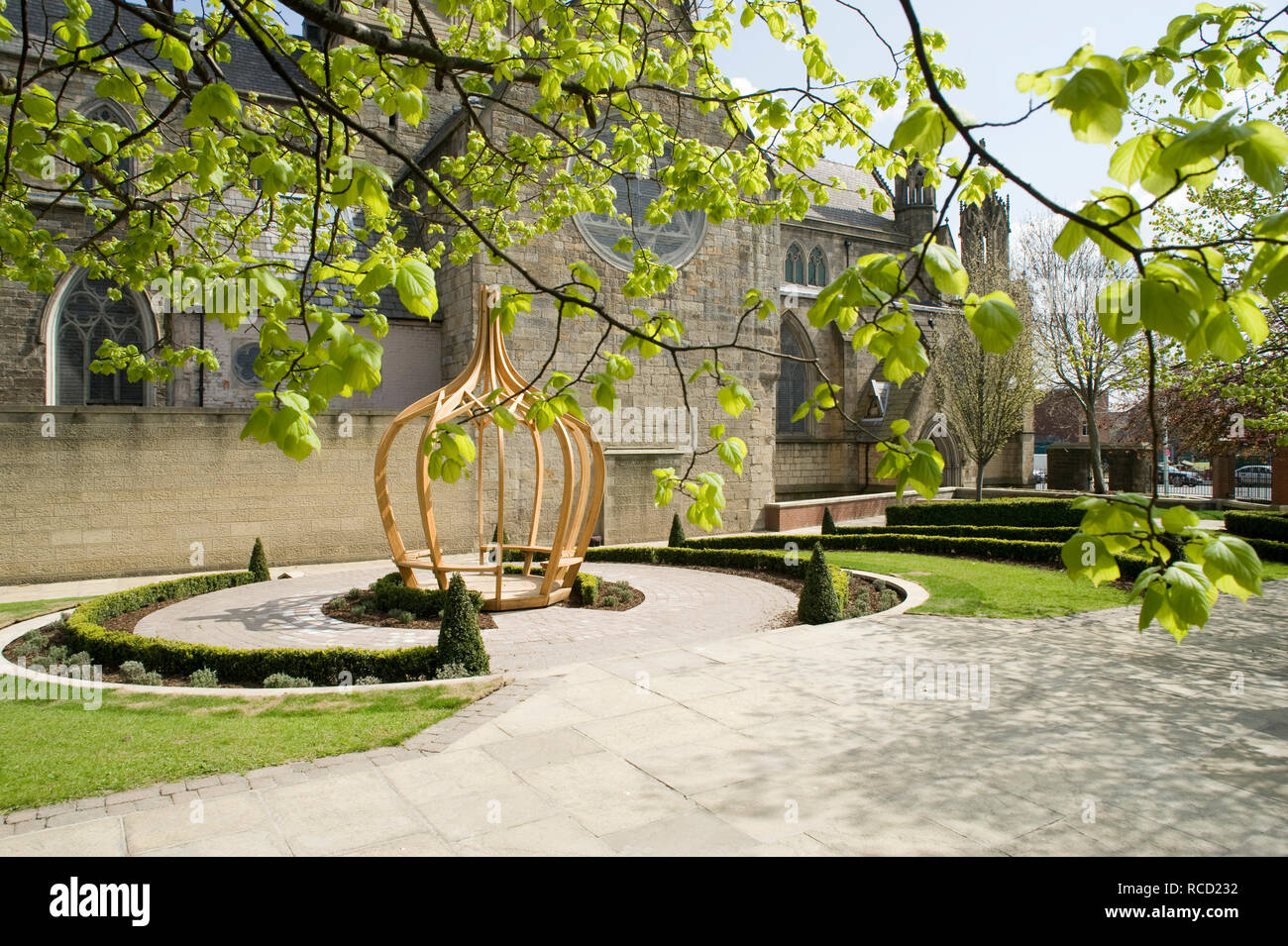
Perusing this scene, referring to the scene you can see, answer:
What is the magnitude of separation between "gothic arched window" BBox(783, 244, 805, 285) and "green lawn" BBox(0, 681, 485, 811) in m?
32.8

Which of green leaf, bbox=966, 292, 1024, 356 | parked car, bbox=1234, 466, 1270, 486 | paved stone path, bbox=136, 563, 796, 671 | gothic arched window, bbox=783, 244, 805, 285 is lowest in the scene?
paved stone path, bbox=136, 563, 796, 671

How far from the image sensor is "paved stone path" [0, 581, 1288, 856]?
13.7ft

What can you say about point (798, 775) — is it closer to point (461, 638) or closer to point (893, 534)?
point (461, 638)

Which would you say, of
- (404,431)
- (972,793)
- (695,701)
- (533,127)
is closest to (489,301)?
(695,701)

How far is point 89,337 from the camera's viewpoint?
19.1 meters

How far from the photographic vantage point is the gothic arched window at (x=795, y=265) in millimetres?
37000

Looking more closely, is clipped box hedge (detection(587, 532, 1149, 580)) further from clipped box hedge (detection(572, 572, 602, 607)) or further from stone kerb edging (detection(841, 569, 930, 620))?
clipped box hedge (detection(572, 572, 602, 607))

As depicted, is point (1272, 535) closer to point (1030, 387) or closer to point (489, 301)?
point (1030, 387)

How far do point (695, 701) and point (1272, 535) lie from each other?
50.3 ft

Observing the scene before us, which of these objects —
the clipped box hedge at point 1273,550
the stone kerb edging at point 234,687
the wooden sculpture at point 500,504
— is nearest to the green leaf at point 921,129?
the stone kerb edging at point 234,687

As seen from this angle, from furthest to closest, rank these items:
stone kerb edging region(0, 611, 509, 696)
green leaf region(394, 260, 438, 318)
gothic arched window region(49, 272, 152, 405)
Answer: gothic arched window region(49, 272, 152, 405), stone kerb edging region(0, 611, 509, 696), green leaf region(394, 260, 438, 318)

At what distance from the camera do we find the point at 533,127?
19641 mm

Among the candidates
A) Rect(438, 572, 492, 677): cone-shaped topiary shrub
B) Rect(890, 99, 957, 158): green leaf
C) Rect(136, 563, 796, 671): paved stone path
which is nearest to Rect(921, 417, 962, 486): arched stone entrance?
Rect(136, 563, 796, 671): paved stone path

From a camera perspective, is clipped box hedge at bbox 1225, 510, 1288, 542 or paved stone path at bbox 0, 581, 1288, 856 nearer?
paved stone path at bbox 0, 581, 1288, 856
